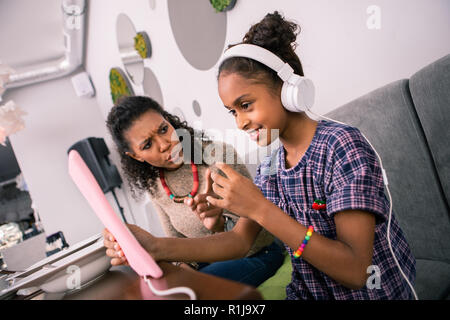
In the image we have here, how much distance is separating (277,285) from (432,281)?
0.43 metres

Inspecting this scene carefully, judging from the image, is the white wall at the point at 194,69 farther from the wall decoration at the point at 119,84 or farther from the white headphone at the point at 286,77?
the white headphone at the point at 286,77

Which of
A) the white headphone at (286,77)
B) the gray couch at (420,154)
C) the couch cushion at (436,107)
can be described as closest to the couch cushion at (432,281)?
the gray couch at (420,154)

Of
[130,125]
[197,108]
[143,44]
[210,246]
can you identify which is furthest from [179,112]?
[210,246]

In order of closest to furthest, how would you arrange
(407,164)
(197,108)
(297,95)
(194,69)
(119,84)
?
(297,95), (407,164), (194,69), (197,108), (119,84)

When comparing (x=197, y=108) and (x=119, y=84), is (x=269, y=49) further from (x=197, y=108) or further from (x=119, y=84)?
(x=119, y=84)

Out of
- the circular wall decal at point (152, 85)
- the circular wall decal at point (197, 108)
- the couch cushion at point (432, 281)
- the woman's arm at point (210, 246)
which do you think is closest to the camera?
the woman's arm at point (210, 246)

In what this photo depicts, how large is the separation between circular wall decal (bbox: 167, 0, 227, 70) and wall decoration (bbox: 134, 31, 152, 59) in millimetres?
379

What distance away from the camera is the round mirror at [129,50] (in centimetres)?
210

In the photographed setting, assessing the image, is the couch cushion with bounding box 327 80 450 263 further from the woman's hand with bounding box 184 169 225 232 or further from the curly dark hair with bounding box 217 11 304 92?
the woman's hand with bounding box 184 169 225 232

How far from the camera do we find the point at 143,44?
76.6 inches

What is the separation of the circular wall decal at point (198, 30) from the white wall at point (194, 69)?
0.15 ft

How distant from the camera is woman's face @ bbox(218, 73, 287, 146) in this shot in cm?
67

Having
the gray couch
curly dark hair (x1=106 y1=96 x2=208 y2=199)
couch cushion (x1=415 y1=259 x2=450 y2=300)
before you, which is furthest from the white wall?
couch cushion (x1=415 y1=259 x2=450 y2=300)

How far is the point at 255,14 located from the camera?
3.63 feet
